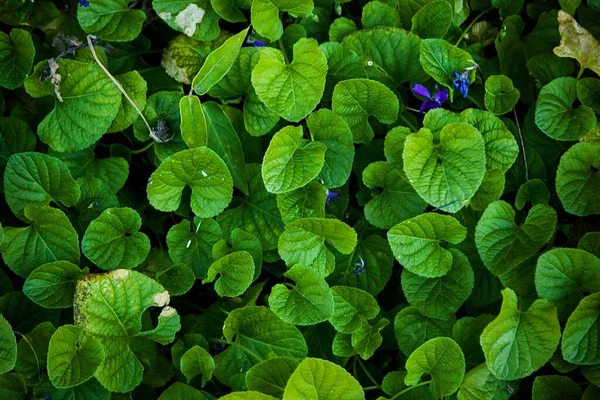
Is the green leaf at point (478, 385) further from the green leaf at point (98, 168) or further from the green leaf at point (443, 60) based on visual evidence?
the green leaf at point (98, 168)

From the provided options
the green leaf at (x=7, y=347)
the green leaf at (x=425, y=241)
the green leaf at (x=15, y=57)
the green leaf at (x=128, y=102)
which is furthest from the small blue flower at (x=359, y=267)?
the green leaf at (x=15, y=57)

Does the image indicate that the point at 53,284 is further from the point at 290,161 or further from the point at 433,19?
the point at 433,19

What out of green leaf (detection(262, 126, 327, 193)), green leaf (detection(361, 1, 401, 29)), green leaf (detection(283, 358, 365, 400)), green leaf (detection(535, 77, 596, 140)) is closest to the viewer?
green leaf (detection(283, 358, 365, 400))

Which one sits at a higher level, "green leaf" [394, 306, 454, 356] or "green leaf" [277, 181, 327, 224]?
"green leaf" [277, 181, 327, 224]

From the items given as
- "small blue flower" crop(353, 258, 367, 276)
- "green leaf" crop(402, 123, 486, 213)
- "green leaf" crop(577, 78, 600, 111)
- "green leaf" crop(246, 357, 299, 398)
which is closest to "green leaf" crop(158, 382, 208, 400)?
"green leaf" crop(246, 357, 299, 398)

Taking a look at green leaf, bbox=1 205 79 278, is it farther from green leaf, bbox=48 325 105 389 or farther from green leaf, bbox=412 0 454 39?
green leaf, bbox=412 0 454 39

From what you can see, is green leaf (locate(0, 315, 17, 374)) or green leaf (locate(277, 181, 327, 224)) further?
green leaf (locate(277, 181, 327, 224))

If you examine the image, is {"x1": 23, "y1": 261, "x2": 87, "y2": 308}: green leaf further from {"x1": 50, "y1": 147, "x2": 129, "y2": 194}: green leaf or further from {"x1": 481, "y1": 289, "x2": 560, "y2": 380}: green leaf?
{"x1": 481, "y1": 289, "x2": 560, "y2": 380}: green leaf

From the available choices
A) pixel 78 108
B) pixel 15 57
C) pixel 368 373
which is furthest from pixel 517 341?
pixel 15 57

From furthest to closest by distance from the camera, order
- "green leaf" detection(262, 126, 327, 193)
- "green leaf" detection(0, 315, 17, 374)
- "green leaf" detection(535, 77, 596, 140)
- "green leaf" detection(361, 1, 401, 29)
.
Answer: "green leaf" detection(361, 1, 401, 29), "green leaf" detection(535, 77, 596, 140), "green leaf" detection(262, 126, 327, 193), "green leaf" detection(0, 315, 17, 374)

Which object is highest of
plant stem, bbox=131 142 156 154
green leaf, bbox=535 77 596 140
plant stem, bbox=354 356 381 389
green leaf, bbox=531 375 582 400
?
green leaf, bbox=535 77 596 140
